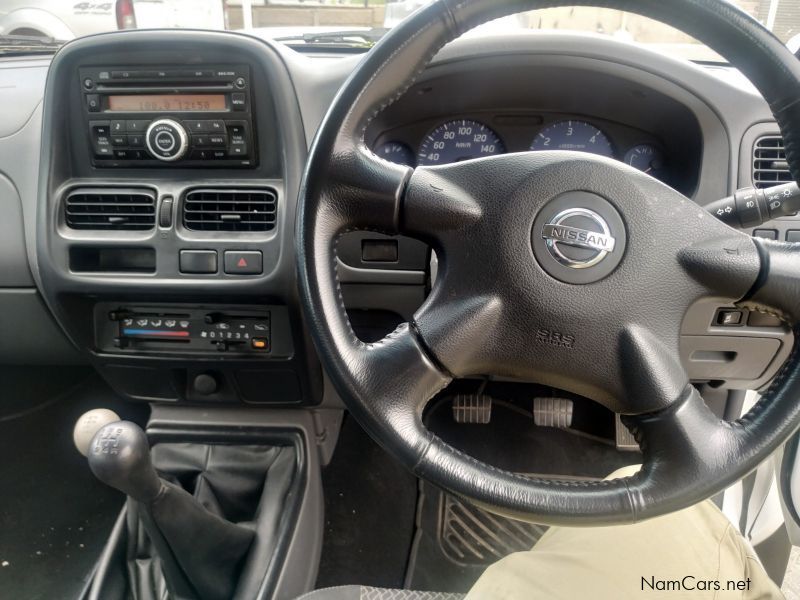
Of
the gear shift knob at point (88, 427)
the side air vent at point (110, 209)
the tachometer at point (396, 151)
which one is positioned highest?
the tachometer at point (396, 151)

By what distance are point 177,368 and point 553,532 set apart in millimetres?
800

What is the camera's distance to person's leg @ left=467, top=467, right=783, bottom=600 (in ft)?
2.78

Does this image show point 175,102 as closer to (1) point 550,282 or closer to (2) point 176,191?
(2) point 176,191

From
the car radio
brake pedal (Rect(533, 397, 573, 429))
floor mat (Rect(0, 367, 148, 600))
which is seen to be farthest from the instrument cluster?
floor mat (Rect(0, 367, 148, 600))

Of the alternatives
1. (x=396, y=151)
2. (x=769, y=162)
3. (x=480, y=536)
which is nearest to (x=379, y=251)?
(x=396, y=151)

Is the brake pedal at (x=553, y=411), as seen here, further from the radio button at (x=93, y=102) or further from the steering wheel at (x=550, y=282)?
the radio button at (x=93, y=102)

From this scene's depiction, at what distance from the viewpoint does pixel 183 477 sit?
1387 millimetres

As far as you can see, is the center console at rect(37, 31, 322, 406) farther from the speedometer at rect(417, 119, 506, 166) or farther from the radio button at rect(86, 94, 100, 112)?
the speedometer at rect(417, 119, 506, 166)

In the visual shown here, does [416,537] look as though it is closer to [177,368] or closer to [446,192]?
[177,368]

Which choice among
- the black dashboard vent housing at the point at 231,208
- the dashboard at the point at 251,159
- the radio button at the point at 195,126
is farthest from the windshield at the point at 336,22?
the black dashboard vent housing at the point at 231,208

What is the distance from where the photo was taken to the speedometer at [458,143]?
1.26 m

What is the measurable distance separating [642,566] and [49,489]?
1.58 metres

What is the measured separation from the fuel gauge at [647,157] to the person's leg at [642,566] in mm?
667

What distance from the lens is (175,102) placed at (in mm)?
1158
